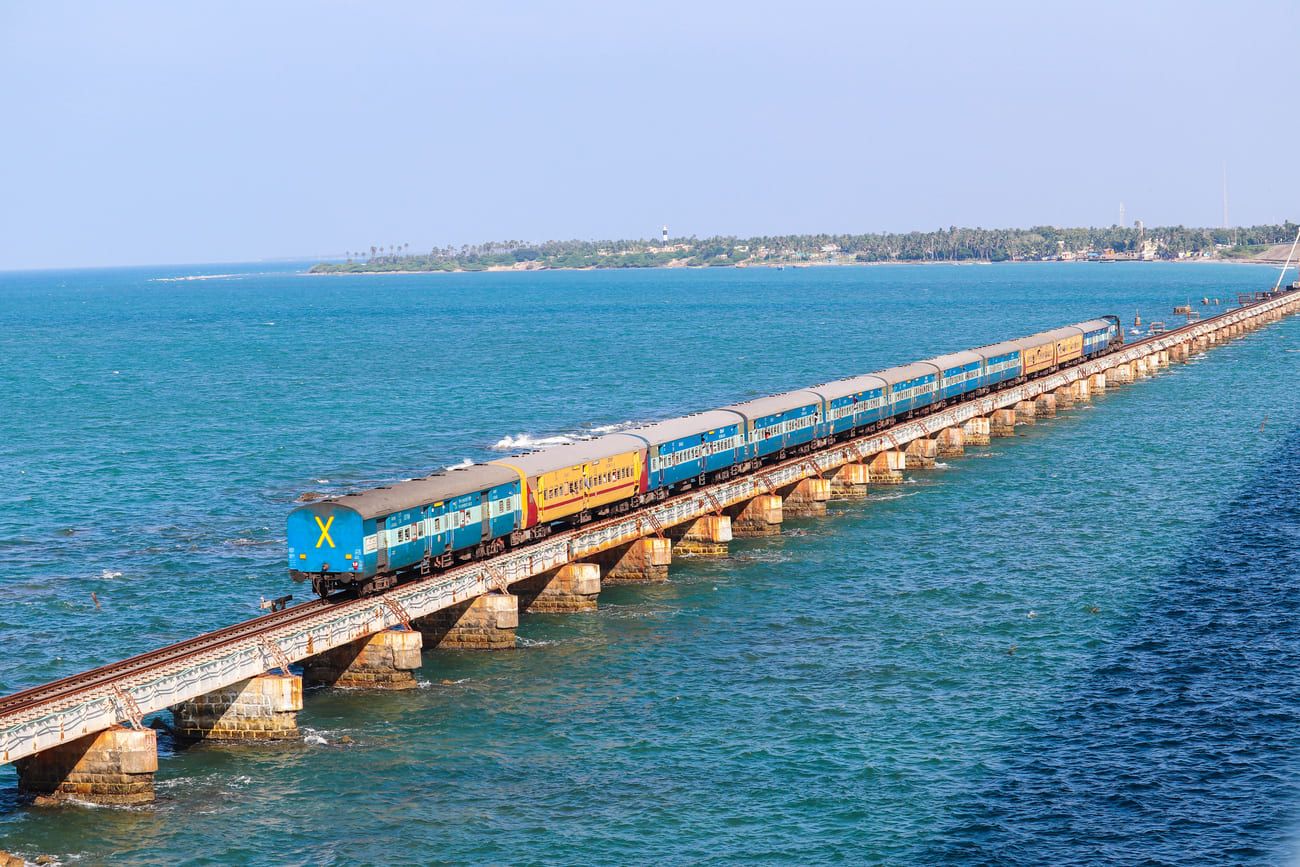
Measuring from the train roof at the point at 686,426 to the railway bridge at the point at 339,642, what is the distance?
3.21 m

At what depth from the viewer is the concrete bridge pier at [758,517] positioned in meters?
83.1

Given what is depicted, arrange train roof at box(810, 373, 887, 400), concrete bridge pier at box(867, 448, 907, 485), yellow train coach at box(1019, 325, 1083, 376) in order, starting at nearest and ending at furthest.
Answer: train roof at box(810, 373, 887, 400) → concrete bridge pier at box(867, 448, 907, 485) → yellow train coach at box(1019, 325, 1083, 376)

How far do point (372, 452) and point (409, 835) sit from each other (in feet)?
239

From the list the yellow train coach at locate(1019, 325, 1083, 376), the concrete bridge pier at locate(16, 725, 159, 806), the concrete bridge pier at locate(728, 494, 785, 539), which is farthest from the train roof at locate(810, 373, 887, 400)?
the concrete bridge pier at locate(16, 725, 159, 806)

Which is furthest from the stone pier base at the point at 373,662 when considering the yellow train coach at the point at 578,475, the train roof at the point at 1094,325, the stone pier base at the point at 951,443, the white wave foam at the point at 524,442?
the train roof at the point at 1094,325

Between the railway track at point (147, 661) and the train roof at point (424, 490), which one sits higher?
the train roof at point (424, 490)

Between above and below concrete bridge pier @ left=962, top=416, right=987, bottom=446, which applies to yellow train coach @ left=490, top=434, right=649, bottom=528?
above

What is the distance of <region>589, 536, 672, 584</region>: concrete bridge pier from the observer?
71.8 meters

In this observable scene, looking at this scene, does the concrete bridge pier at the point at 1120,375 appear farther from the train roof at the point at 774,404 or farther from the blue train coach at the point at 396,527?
the blue train coach at the point at 396,527

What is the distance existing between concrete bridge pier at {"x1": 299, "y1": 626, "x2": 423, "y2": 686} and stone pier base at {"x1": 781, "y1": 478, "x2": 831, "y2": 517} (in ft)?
122

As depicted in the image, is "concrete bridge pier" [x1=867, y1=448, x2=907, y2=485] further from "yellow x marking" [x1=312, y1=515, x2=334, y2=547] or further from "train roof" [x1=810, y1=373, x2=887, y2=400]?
"yellow x marking" [x1=312, y1=515, x2=334, y2=547]

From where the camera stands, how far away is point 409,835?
Result: 4278 centimetres

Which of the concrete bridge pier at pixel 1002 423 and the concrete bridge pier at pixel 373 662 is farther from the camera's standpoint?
the concrete bridge pier at pixel 1002 423

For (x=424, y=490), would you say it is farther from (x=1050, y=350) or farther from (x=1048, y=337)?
(x=1048, y=337)
